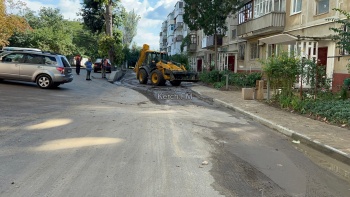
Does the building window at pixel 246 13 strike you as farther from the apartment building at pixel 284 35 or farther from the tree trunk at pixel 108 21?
the tree trunk at pixel 108 21

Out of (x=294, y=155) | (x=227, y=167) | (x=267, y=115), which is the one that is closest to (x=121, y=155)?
(x=227, y=167)

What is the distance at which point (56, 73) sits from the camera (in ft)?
51.2

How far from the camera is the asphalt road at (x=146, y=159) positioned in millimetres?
4348

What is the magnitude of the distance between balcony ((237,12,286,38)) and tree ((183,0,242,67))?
78.0 inches

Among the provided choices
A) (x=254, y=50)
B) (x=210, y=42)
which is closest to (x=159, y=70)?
(x=254, y=50)

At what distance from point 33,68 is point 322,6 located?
1548 centimetres

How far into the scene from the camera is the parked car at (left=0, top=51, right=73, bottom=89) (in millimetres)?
15547

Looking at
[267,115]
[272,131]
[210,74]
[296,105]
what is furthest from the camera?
[210,74]

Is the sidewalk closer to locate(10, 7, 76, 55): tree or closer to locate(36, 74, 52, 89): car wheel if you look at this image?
locate(36, 74, 52, 89): car wheel

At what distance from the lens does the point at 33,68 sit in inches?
612

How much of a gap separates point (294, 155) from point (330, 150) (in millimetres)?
808

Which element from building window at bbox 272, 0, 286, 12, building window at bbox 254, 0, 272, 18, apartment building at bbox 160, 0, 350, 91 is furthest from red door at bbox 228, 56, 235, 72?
building window at bbox 272, 0, 286, 12

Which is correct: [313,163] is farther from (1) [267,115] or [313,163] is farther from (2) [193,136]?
(1) [267,115]

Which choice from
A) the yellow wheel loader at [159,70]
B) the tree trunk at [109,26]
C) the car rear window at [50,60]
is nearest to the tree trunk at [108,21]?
the tree trunk at [109,26]
